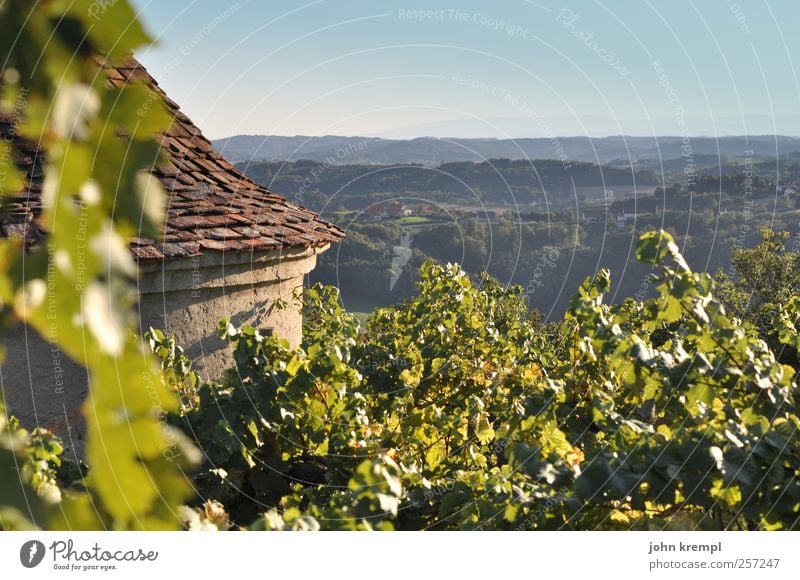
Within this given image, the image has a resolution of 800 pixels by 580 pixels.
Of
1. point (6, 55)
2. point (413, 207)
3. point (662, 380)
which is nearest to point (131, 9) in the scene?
point (6, 55)

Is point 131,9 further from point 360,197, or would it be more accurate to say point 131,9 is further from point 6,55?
point 360,197

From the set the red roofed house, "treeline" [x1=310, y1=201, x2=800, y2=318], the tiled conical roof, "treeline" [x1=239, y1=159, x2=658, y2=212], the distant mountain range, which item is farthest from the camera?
"treeline" [x1=239, y1=159, x2=658, y2=212]

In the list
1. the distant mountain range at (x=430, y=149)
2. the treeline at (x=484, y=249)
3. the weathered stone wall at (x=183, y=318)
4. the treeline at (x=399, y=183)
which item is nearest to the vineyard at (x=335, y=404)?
the weathered stone wall at (x=183, y=318)

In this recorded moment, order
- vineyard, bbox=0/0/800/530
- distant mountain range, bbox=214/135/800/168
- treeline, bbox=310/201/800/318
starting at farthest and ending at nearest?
treeline, bbox=310/201/800/318 → distant mountain range, bbox=214/135/800/168 → vineyard, bbox=0/0/800/530

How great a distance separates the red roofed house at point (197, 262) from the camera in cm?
575

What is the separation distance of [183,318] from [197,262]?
1.89ft

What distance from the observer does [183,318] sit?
252 inches

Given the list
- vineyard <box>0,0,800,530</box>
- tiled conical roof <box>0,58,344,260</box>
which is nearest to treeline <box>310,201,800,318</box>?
tiled conical roof <box>0,58,344,260</box>

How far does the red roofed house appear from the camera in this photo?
5.75m

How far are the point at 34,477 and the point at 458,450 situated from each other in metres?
3.19

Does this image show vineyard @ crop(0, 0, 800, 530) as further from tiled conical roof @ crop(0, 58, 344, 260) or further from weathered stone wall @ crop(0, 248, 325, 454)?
tiled conical roof @ crop(0, 58, 344, 260)

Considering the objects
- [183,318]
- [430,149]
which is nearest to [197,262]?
[183,318]

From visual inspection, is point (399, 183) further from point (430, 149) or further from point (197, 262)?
point (197, 262)

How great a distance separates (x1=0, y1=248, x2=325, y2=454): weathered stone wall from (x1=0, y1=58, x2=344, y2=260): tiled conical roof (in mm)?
162
